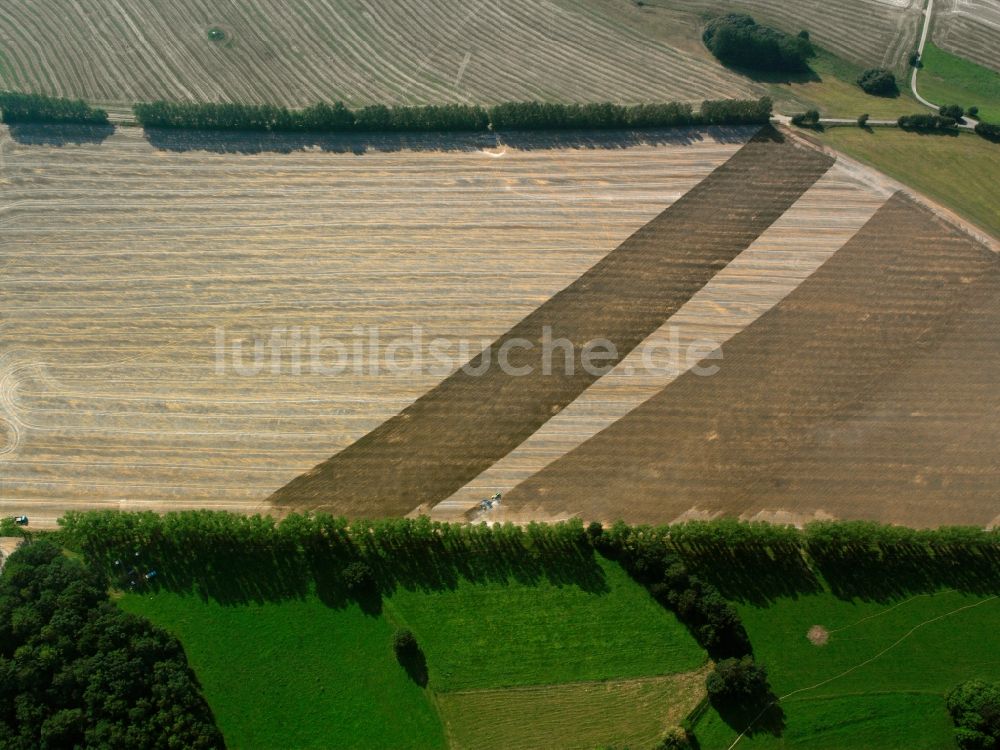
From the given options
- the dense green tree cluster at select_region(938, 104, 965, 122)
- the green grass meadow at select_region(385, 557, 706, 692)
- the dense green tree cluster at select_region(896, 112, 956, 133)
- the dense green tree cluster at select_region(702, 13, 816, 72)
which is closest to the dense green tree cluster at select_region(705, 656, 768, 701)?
the green grass meadow at select_region(385, 557, 706, 692)

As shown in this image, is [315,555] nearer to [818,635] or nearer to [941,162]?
[818,635]

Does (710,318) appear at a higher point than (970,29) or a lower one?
lower

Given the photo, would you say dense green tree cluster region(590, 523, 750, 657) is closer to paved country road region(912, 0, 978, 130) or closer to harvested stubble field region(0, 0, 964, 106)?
harvested stubble field region(0, 0, 964, 106)

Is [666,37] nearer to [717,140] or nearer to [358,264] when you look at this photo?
[717,140]

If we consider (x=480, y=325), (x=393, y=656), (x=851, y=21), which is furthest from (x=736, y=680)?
(x=851, y=21)

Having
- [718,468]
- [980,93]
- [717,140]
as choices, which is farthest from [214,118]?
[980,93]

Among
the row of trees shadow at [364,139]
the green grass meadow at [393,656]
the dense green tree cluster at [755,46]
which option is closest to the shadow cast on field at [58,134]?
the row of trees shadow at [364,139]
